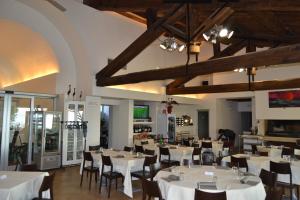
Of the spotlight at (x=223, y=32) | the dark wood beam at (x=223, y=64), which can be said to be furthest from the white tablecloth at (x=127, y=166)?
the spotlight at (x=223, y=32)

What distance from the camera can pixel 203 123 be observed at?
1430 cm

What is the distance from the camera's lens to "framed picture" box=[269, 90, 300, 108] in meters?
10.3

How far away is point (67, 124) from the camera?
844 cm

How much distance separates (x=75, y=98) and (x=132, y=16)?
12.0 ft

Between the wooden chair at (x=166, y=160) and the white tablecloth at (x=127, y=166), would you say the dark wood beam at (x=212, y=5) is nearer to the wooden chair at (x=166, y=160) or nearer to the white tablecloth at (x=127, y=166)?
the white tablecloth at (x=127, y=166)

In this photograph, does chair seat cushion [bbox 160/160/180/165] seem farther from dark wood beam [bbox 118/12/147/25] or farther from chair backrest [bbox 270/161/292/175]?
dark wood beam [bbox 118/12/147/25]

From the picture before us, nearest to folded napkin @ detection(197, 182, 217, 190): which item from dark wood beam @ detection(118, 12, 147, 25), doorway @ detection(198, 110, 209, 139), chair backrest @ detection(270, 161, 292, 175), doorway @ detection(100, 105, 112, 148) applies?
chair backrest @ detection(270, 161, 292, 175)

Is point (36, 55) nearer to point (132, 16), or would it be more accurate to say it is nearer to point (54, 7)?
point (54, 7)

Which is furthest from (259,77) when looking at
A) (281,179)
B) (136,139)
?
(281,179)

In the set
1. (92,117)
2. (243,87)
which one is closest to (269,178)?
(243,87)

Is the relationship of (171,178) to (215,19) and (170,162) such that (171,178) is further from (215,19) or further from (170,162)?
(215,19)

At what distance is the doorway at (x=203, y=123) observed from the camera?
1412cm

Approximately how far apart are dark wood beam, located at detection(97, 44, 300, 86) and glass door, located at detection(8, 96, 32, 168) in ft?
8.03

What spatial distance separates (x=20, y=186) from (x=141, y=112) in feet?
26.7
